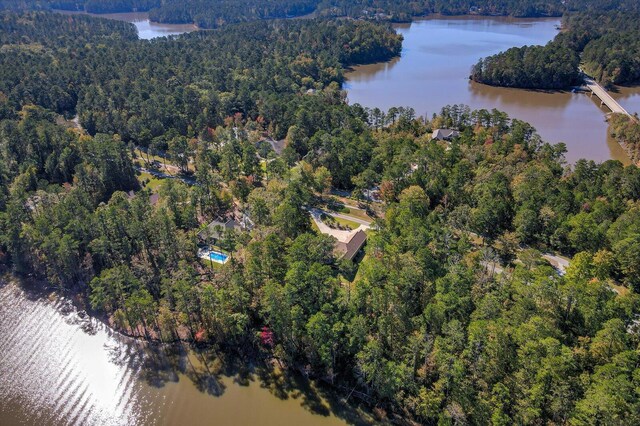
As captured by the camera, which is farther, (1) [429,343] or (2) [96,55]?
(2) [96,55]

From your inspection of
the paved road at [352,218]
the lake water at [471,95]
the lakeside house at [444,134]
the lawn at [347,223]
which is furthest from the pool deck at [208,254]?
the lake water at [471,95]

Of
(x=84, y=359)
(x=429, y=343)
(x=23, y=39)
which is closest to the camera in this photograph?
(x=429, y=343)

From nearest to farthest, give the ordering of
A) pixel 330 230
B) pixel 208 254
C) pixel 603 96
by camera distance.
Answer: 1. pixel 208 254
2. pixel 330 230
3. pixel 603 96

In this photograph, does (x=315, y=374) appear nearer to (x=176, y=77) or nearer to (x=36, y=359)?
(x=36, y=359)

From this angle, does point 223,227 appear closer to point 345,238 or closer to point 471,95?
point 345,238

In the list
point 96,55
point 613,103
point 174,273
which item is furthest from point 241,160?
point 613,103

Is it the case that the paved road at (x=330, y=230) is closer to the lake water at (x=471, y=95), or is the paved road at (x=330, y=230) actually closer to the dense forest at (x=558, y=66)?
the lake water at (x=471, y=95)

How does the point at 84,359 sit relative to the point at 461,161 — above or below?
below

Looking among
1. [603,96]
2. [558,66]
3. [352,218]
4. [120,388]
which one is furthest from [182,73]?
[603,96]
